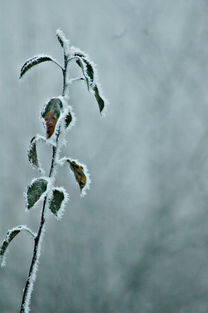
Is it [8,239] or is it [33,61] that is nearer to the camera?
[8,239]

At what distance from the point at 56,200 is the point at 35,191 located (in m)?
0.09

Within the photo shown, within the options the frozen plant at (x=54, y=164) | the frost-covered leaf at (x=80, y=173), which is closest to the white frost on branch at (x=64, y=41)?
the frozen plant at (x=54, y=164)

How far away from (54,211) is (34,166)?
282mm

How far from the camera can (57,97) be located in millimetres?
1531

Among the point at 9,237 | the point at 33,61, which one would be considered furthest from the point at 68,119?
the point at 9,237

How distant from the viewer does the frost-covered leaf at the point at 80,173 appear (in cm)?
160

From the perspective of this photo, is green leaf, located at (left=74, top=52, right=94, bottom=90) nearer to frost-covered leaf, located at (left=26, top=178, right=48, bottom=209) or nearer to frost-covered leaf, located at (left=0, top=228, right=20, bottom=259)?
frost-covered leaf, located at (left=26, top=178, right=48, bottom=209)

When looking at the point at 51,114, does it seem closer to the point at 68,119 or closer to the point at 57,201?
the point at 68,119

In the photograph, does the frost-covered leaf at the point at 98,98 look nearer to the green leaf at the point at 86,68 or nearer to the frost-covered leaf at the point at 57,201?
the green leaf at the point at 86,68

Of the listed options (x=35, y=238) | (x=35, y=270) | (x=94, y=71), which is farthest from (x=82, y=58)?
(x=35, y=270)

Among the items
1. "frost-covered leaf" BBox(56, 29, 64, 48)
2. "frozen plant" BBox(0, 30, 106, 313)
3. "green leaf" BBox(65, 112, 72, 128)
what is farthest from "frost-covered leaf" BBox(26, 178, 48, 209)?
"frost-covered leaf" BBox(56, 29, 64, 48)

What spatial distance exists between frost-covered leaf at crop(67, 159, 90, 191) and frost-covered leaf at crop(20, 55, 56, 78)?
17.1 inches

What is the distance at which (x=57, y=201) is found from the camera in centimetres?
151

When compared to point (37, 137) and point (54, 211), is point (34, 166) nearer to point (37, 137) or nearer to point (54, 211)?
point (37, 137)
